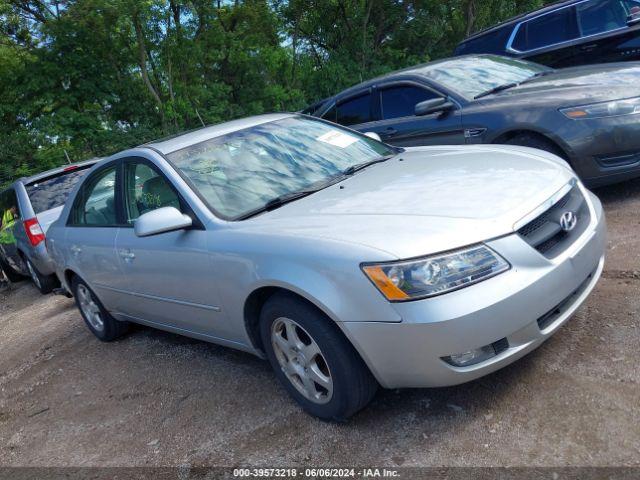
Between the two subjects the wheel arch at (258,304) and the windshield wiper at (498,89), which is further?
the windshield wiper at (498,89)

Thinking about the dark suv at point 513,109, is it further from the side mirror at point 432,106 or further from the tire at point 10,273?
the tire at point 10,273

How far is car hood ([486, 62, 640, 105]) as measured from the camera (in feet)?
15.8

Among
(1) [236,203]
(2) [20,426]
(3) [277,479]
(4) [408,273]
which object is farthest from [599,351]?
(2) [20,426]

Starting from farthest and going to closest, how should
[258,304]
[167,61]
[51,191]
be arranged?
[167,61], [51,191], [258,304]

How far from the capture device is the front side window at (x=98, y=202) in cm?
427

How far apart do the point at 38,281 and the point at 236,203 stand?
17.8 ft

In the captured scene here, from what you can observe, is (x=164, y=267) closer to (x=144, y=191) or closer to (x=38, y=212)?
(x=144, y=191)

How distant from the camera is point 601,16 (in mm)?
7488

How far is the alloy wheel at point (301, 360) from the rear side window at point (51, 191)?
5180mm

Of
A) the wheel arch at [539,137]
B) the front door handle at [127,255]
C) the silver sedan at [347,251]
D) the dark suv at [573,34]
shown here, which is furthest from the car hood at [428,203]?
the dark suv at [573,34]

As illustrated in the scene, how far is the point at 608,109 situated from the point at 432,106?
1538 mm

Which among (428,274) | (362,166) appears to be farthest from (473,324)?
(362,166)

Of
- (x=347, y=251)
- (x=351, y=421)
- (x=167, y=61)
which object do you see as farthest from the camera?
(x=167, y=61)

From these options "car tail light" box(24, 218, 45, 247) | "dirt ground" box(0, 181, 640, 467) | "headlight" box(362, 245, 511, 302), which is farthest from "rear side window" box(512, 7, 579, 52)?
"car tail light" box(24, 218, 45, 247)
